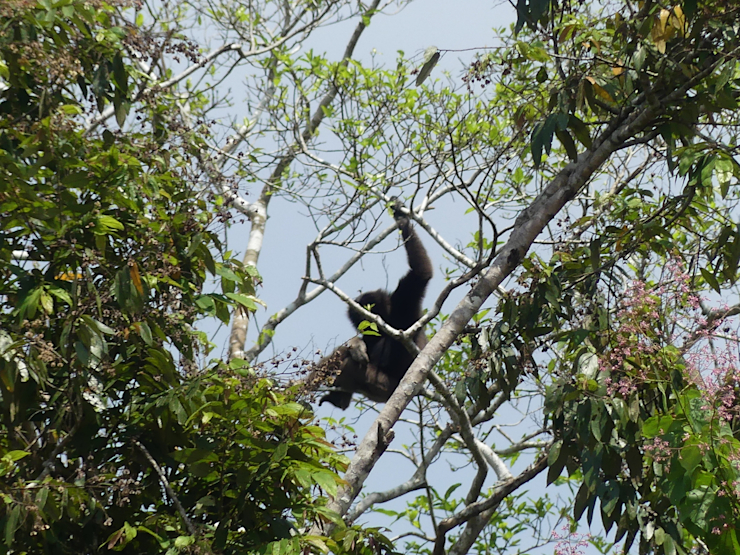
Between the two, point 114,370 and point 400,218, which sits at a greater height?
point 400,218

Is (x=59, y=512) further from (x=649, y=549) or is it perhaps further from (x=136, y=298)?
(x=649, y=549)

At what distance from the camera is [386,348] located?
356 inches

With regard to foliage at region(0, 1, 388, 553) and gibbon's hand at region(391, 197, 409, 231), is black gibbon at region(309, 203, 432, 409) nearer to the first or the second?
gibbon's hand at region(391, 197, 409, 231)

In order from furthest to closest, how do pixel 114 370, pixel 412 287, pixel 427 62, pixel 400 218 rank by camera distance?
pixel 412 287, pixel 400 218, pixel 427 62, pixel 114 370

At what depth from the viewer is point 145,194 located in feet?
11.2

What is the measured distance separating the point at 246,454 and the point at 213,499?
220 mm

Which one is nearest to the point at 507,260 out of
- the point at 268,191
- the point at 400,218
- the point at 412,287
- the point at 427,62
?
the point at 427,62

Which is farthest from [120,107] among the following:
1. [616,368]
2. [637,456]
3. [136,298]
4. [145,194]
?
[637,456]

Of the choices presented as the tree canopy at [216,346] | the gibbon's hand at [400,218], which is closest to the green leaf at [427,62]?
the tree canopy at [216,346]

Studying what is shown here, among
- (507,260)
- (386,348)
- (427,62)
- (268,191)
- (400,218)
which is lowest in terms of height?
(507,260)

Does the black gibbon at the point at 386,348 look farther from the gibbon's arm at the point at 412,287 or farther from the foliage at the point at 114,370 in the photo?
the foliage at the point at 114,370

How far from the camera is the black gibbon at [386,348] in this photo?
8344 mm

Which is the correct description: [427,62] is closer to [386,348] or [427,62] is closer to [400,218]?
[400,218]

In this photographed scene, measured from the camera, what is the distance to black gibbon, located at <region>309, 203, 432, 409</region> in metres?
8.34
